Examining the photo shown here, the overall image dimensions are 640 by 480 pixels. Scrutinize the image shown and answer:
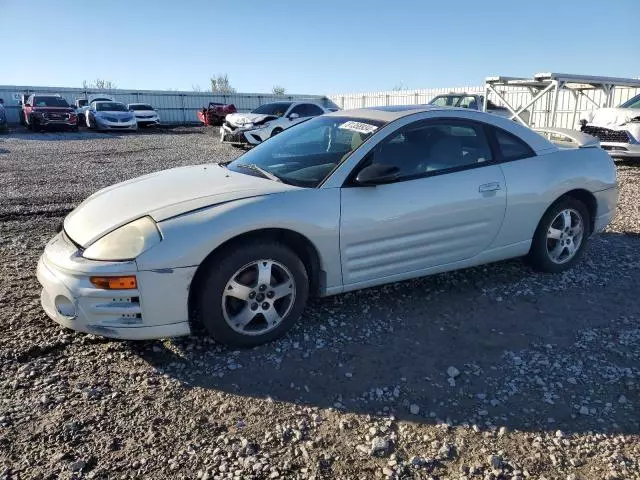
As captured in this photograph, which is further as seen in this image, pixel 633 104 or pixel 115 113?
pixel 115 113

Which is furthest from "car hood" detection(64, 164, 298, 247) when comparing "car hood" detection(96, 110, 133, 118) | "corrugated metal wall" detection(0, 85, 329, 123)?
"corrugated metal wall" detection(0, 85, 329, 123)

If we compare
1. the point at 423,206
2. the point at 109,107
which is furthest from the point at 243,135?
the point at 109,107

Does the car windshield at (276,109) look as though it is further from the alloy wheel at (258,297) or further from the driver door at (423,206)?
the alloy wheel at (258,297)

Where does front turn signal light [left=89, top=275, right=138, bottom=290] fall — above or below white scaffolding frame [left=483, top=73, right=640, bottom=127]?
below

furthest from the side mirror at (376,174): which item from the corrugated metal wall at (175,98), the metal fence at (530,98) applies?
the corrugated metal wall at (175,98)

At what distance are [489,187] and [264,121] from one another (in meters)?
12.7

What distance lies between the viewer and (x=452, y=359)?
313cm

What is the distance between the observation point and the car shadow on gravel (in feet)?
8.79

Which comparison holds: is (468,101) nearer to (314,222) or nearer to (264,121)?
(264,121)

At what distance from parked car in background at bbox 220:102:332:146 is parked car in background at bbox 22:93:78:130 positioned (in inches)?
442

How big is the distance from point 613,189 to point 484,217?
5.41 feet

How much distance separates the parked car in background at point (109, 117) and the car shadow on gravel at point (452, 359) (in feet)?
77.6

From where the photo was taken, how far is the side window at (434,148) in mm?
3658

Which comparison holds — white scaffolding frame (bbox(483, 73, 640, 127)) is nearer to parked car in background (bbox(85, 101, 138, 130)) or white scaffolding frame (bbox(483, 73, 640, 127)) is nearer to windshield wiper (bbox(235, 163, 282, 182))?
windshield wiper (bbox(235, 163, 282, 182))
